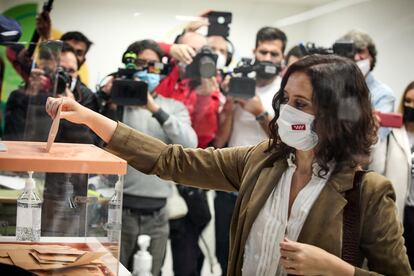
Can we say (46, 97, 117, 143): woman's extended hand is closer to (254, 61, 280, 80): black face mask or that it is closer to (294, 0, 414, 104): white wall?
(254, 61, 280, 80): black face mask

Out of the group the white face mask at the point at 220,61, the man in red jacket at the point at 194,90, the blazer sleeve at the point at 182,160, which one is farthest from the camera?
the white face mask at the point at 220,61

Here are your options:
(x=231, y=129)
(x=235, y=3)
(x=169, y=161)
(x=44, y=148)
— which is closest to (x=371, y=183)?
(x=169, y=161)

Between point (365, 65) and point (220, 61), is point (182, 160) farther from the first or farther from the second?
point (365, 65)

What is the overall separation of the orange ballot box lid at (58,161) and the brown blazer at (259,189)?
20 centimetres

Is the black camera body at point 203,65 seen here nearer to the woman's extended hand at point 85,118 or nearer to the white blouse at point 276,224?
the woman's extended hand at point 85,118

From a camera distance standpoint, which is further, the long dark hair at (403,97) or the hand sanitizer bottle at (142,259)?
the long dark hair at (403,97)

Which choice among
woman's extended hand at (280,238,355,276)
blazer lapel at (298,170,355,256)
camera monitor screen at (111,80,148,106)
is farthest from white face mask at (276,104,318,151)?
camera monitor screen at (111,80,148,106)

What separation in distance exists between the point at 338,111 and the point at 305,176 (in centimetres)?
19

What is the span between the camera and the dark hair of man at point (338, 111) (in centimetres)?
165

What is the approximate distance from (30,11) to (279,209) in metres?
1.34

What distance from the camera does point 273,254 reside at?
167 cm

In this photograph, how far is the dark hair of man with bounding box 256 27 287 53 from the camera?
2838 mm

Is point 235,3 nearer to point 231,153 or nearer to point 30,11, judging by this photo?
point 30,11

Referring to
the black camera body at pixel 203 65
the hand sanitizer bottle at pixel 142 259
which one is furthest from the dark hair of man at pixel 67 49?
the hand sanitizer bottle at pixel 142 259
